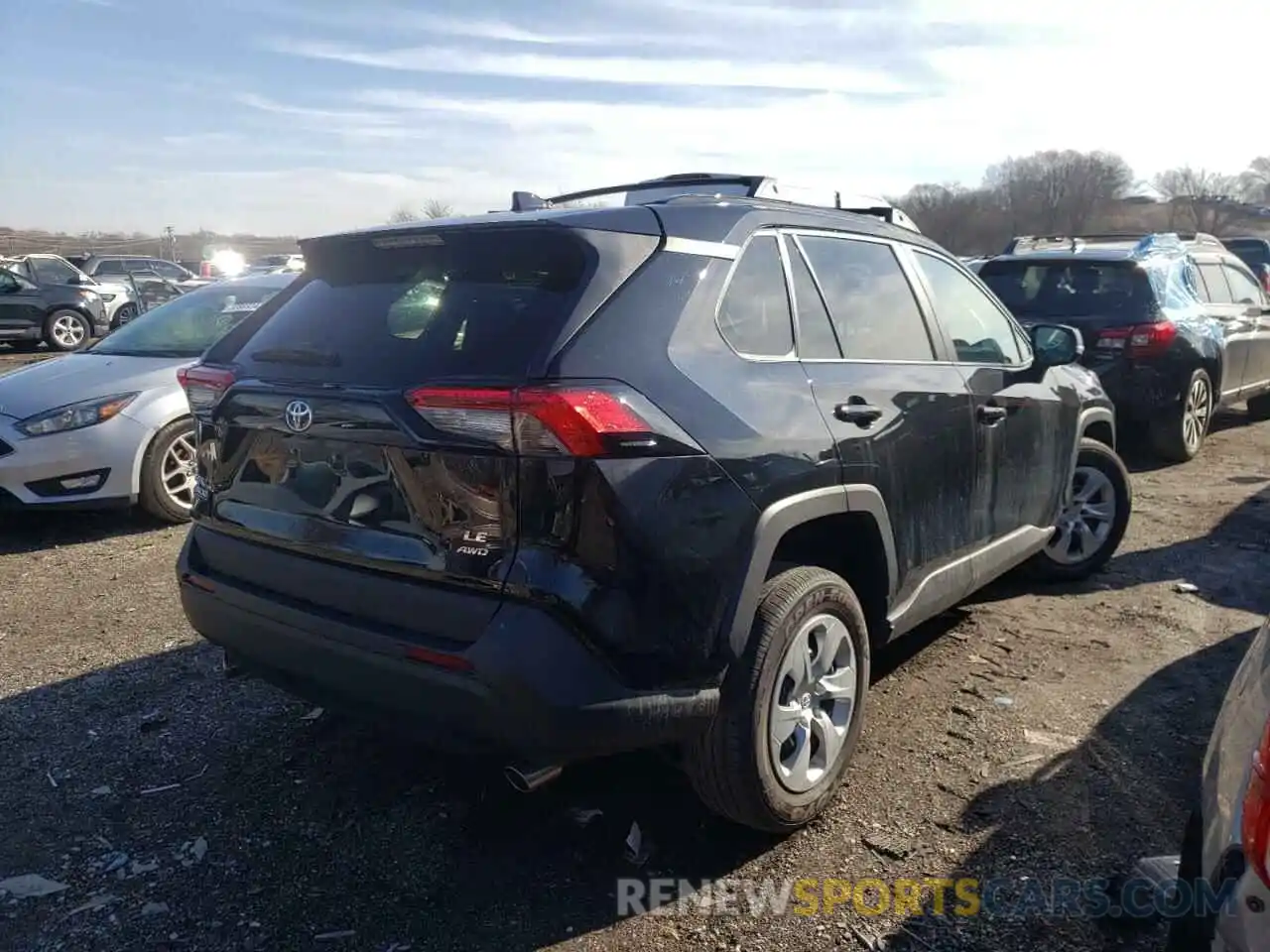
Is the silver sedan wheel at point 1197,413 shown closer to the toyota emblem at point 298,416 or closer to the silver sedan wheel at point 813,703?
the silver sedan wheel at point 813,703

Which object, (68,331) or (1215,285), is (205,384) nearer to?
(1215,285)

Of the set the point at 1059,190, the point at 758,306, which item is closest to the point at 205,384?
the point at 758,306

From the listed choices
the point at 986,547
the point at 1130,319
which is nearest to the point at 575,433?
the point at 986,547

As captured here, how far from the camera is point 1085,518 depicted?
5.23 m

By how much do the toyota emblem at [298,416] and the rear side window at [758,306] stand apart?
3.81ft

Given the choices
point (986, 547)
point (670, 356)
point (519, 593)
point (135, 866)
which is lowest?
point (135, 866)

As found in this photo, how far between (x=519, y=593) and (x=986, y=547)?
7.91ft

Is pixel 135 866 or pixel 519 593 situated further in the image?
pixel 135 866

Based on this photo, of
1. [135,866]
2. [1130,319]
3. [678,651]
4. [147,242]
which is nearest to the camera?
[678,651]

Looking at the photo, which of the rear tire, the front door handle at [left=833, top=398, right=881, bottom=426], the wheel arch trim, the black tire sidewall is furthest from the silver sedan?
the rear tire

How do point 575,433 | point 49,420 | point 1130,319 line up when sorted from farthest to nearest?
point 1130,319
point 49,420
point 575,433

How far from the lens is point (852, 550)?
10.8 feet

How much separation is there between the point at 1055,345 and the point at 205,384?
3.64m

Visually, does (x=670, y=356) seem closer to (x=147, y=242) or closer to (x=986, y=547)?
(x=986, y=547)
